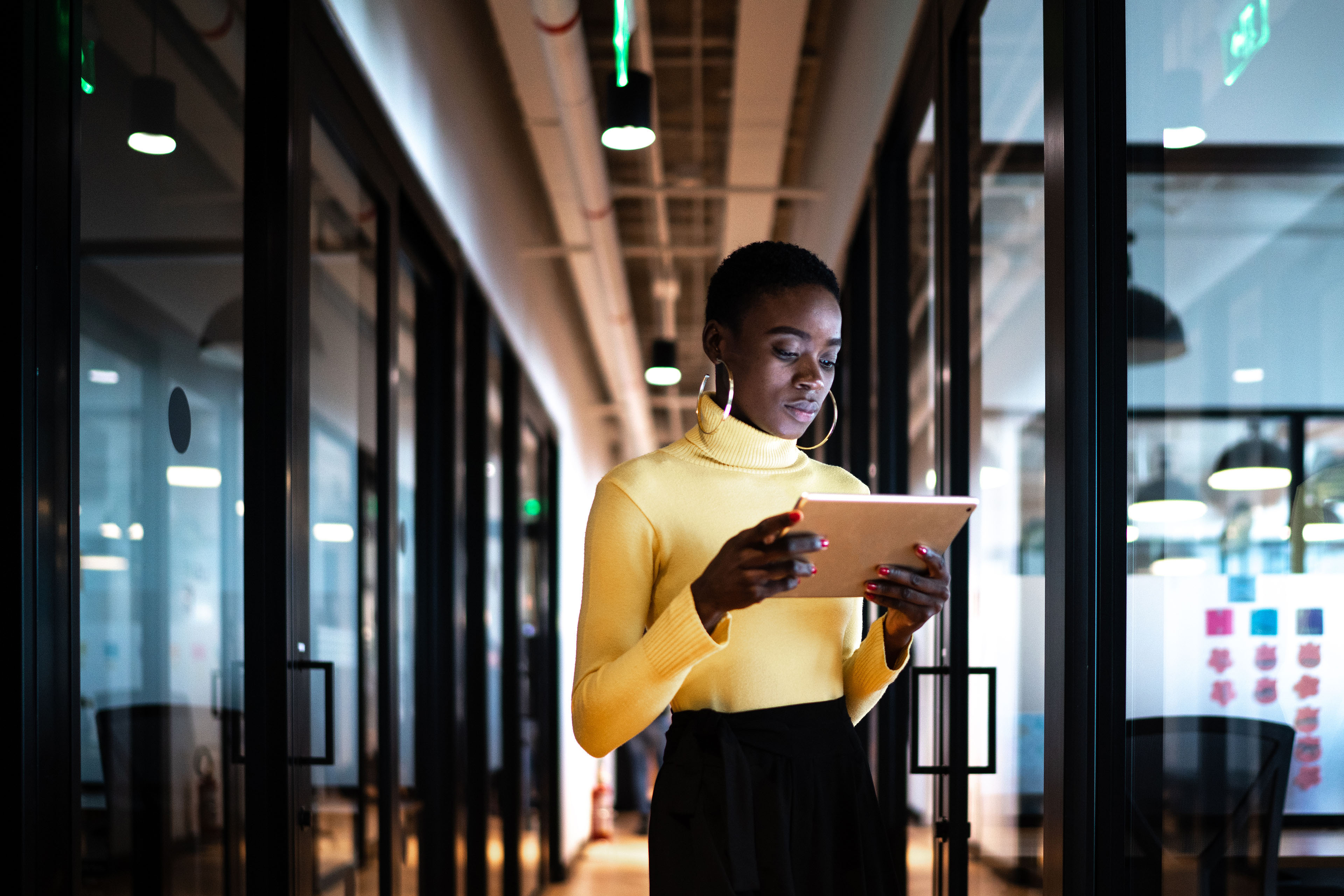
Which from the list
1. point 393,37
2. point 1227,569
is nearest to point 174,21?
point 393,37

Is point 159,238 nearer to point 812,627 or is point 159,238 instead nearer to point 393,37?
point 812,627

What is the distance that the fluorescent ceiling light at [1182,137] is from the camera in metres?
1.61

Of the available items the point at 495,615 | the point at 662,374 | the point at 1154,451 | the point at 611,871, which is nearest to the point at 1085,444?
the point at 1154,451

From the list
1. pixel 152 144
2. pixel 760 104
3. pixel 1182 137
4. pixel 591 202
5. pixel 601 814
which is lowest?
pixel 601 814

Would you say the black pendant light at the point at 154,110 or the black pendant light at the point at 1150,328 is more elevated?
the black pendant light at the point at 154,110

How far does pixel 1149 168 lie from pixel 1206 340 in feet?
0.98

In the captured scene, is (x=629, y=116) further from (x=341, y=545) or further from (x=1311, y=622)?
(x=1311, y=622)

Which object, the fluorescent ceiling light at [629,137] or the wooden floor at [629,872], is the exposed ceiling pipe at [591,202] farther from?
the wooden floor at [629,872]

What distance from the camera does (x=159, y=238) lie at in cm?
216

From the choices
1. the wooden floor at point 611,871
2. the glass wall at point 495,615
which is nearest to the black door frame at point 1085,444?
the glass wall at point 495,615

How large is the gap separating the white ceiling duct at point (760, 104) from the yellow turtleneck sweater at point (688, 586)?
104 inches

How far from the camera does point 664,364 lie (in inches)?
309

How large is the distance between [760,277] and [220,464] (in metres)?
1.33

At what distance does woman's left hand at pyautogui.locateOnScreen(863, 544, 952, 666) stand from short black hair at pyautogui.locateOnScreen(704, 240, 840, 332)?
0.39m
